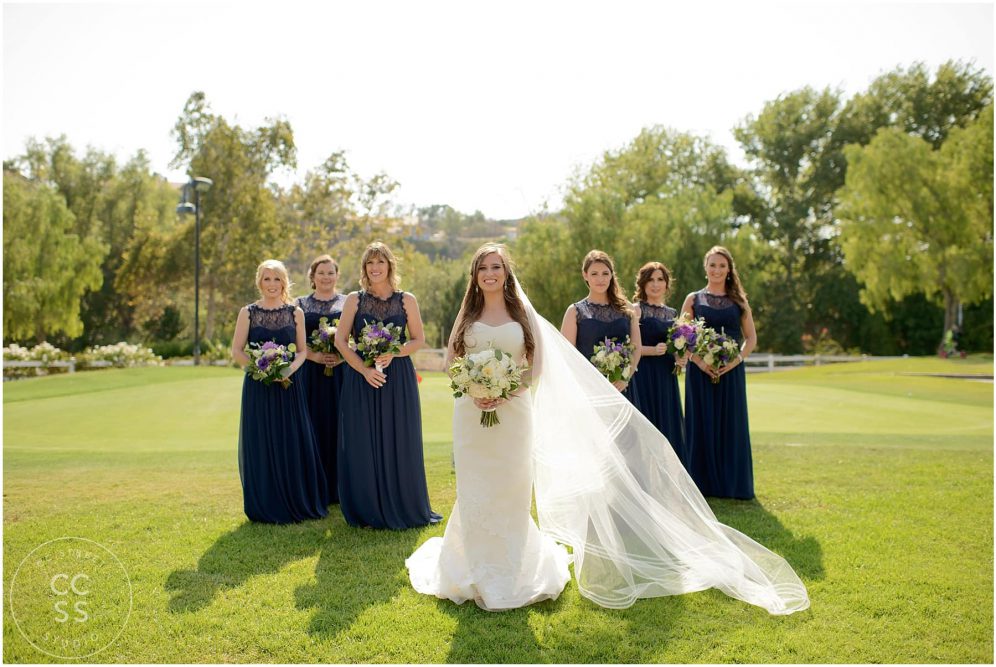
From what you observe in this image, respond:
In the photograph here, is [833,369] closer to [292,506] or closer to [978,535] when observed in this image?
[978,535]

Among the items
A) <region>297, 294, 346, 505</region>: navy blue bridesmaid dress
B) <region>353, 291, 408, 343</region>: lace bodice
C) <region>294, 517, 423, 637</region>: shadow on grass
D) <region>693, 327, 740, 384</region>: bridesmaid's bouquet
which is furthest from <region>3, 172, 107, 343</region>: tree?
<region>693, 327, 740, 384</region>: bridesmaid's bouquet

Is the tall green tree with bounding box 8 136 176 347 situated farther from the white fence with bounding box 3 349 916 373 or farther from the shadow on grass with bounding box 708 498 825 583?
the shadow on grass with bounding box 708 498 825 583

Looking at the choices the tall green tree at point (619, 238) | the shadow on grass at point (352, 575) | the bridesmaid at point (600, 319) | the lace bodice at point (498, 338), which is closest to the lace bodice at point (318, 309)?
the shadow on grass at point (352, 575)

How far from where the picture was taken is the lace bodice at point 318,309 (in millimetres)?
8883

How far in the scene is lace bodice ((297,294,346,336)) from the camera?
888 centimetres

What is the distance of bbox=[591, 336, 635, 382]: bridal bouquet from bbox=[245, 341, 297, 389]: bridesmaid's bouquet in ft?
10.6

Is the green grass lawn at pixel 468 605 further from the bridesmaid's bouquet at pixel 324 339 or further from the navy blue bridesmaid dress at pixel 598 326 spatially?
the navy blue bridesmaid dress at pixel 598 326

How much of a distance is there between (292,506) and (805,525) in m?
5.23

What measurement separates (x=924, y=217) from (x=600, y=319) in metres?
36.1

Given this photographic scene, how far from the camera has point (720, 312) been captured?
8898mm

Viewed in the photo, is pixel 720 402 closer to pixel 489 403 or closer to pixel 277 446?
pixel 489 403

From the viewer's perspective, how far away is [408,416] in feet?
25.3

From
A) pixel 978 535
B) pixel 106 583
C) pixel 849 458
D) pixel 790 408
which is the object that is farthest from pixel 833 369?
pixel 106 583

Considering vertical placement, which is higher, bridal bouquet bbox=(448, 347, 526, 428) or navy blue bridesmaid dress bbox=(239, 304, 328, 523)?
bridal bouquet bbox=(448, 347, 526, 428)
